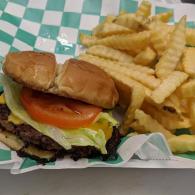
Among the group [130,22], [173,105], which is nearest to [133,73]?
[173,105]

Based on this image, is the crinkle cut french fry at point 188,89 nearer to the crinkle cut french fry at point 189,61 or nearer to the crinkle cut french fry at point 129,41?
the crinkle cut french fry at point 189,61

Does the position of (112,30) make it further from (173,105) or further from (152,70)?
(173,105)

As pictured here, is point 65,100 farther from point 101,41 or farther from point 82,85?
point 101,41

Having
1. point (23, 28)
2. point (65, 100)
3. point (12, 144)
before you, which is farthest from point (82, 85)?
point (23, 28)

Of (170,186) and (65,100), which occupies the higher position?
(65,100)

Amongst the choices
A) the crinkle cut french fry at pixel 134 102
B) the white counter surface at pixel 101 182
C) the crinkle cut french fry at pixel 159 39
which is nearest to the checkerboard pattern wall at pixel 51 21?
the crinkle cut french fry at pixel 159 39
